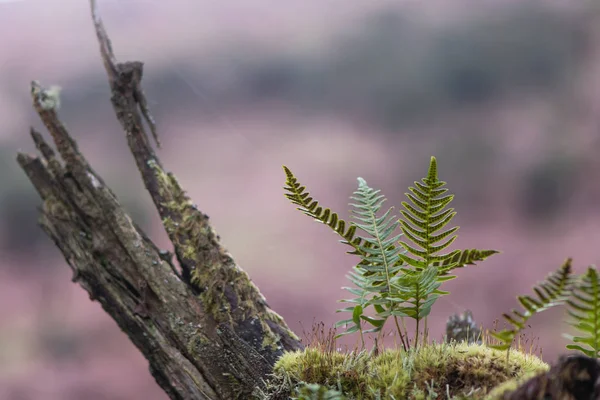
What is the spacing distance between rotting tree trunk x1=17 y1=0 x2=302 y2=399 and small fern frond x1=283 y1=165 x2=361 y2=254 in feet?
1.51

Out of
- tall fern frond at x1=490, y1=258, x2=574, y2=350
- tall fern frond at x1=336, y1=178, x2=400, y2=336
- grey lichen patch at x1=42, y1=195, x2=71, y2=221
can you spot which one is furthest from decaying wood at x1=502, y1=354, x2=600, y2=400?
grey lichen patch at x1=42, y1=195, x2=71, y2=221

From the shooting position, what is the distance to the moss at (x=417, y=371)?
3.30 feet

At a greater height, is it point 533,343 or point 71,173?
point 71,173

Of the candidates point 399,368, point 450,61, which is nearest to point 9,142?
point 450,61

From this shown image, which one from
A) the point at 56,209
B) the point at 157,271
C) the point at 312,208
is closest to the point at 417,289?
the point at 312,208

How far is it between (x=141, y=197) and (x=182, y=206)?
1.41 meters

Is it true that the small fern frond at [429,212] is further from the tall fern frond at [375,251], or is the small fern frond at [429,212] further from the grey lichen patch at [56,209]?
the grey lichen patch at [56,209]

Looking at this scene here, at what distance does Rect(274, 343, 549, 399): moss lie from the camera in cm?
101

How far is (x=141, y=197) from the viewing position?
9.96 feet

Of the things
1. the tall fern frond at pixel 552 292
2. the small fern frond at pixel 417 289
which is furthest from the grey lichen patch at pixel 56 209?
the tall fern frond at pixel 552 292

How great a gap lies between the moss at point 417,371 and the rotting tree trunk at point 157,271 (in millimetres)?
246

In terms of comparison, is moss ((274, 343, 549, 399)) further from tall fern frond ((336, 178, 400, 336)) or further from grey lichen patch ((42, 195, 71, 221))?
grey lichen patch ((42, 195, 71, 221))

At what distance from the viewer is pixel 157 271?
1579 millimetres

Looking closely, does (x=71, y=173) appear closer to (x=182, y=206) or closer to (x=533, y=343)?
(x=182, y=206)
